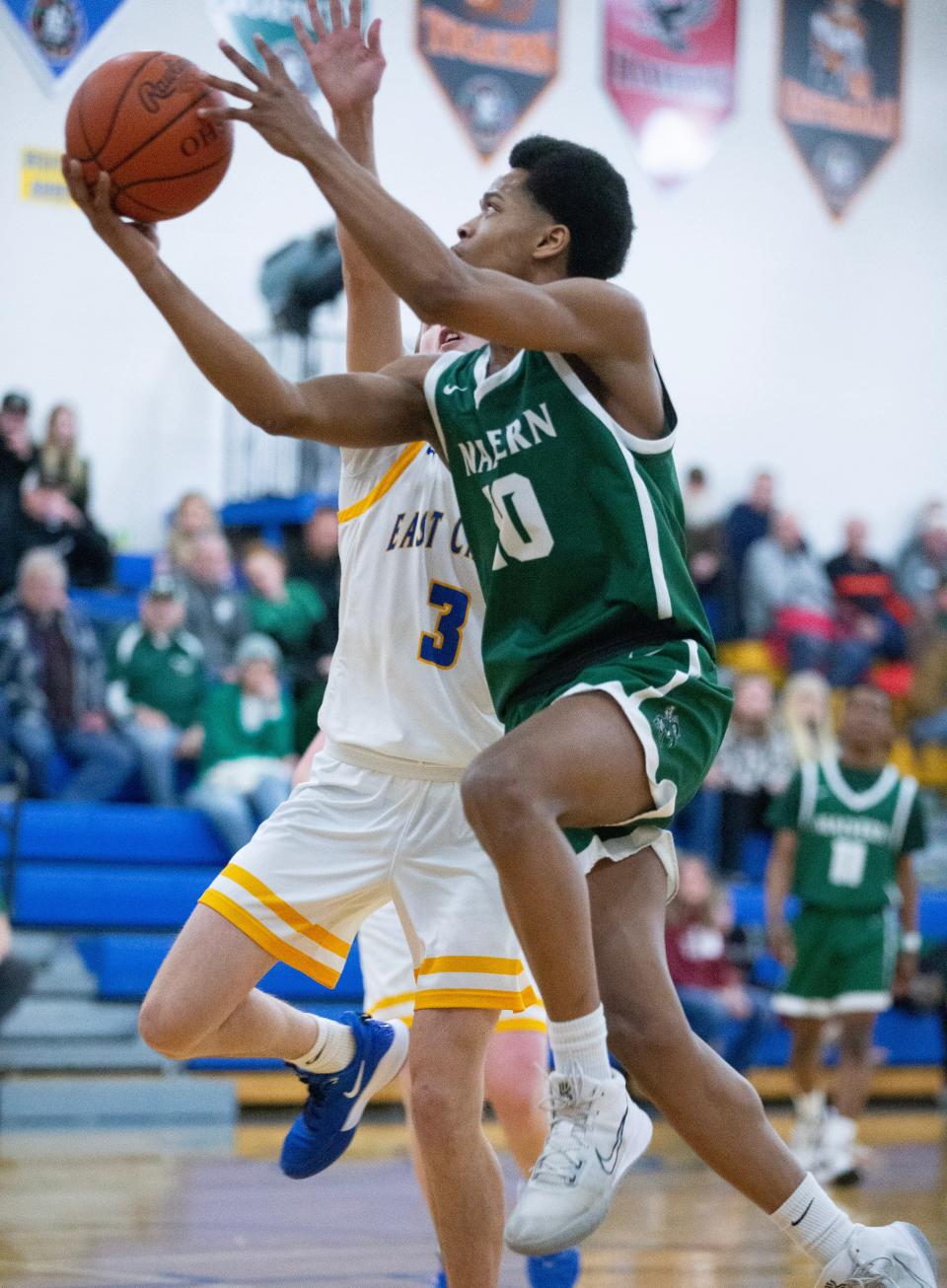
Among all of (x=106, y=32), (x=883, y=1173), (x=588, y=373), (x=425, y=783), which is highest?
(x=106, y=32)

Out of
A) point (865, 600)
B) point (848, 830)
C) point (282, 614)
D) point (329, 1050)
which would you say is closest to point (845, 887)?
point (848, 830)

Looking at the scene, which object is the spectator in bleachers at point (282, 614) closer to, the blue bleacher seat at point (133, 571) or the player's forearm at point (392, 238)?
the blue bleacher seat at point (133, 571)

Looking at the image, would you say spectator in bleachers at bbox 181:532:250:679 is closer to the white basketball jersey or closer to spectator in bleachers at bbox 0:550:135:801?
spectator in bleachers at bbox 0:550:135:801

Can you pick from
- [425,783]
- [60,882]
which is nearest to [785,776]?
[60,882]

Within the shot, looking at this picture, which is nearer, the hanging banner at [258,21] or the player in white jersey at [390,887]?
the player in white jersey at [390,887]

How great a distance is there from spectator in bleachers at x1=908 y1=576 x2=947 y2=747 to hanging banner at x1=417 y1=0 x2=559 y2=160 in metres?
5.13

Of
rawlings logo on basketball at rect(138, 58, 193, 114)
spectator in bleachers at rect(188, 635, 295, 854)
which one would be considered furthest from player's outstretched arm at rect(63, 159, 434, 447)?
spectator in bleachers at rect(188, 635, 295, 854)

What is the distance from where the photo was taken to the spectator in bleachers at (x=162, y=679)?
1029 centimetres

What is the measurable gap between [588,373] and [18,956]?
20.3 feet

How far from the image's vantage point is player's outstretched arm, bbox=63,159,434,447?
326 centimetres

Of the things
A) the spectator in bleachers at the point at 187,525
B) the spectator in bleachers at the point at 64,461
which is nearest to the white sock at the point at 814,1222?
the spectator in bleachers at the point at 187,525

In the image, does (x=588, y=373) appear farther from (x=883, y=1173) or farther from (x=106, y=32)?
(x=106, y=32)

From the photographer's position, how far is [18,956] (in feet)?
28.2

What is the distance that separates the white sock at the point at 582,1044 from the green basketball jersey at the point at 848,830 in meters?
5.24
